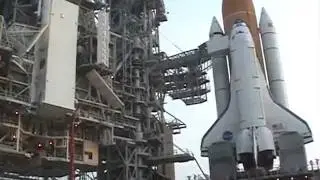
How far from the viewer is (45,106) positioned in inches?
1334

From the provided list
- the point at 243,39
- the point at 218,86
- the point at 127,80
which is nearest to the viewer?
the point at 243,39

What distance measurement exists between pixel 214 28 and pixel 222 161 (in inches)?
526

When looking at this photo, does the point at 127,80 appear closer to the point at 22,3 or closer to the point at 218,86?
the point at 218,86

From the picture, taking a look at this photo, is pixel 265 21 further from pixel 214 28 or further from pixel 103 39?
pixel 103 39

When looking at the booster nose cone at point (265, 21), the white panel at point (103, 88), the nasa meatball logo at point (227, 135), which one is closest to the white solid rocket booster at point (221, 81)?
the nasa meatball logo at point (227, 135)

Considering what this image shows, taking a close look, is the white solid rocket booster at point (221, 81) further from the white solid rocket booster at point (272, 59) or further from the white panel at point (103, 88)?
the white panel at point (103, 88)

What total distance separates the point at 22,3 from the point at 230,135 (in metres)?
21.2

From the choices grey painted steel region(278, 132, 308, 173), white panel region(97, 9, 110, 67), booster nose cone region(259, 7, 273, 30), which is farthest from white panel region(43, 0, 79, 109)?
booster nose cone region(259, 7, 273, 30)

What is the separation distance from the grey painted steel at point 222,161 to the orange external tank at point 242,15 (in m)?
9.94

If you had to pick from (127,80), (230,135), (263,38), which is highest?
(263,38)

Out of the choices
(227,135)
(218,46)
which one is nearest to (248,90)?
(227,135)

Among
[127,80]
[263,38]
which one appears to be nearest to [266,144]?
[263,38]

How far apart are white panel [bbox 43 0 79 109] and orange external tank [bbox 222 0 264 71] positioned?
540 inches

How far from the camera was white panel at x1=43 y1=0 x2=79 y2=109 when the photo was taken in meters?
34.6
